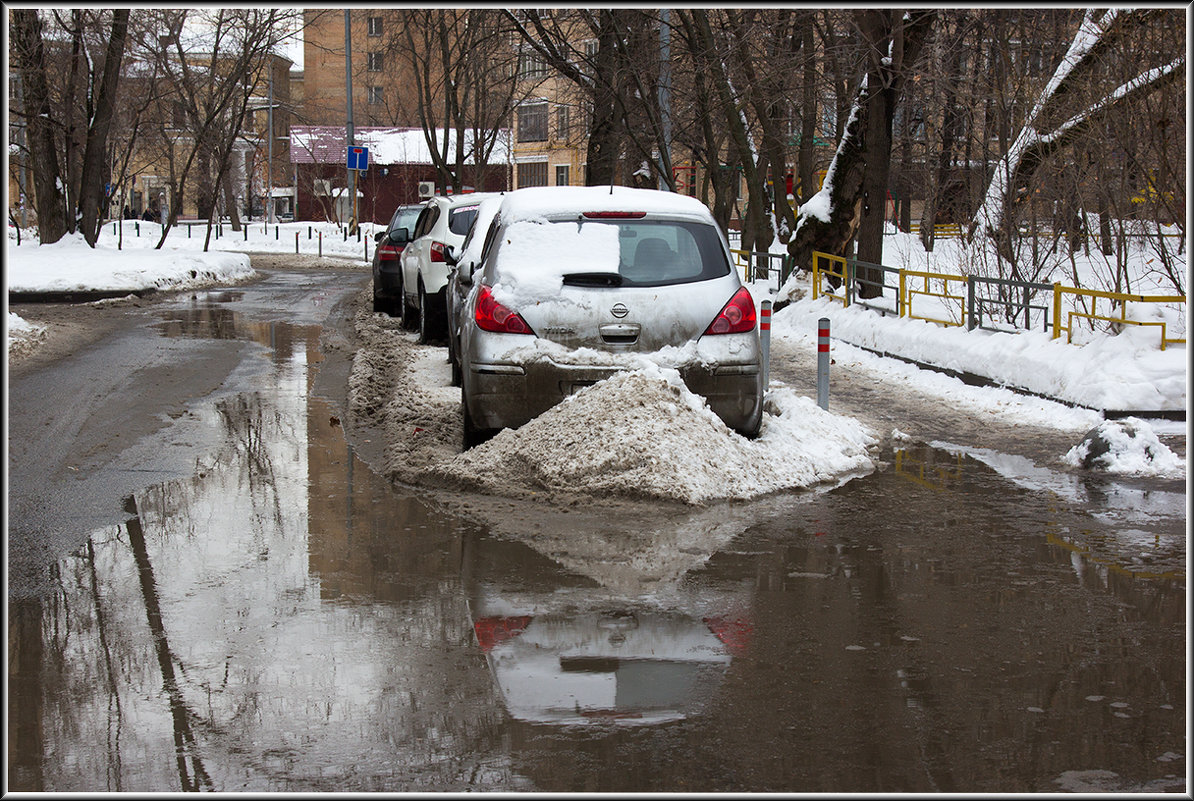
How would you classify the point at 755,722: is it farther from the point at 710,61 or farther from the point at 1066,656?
the point at 710,61

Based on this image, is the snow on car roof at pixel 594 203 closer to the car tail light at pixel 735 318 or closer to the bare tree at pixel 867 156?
the car tail light at pixel 735 318

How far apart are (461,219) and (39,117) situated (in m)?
16.6

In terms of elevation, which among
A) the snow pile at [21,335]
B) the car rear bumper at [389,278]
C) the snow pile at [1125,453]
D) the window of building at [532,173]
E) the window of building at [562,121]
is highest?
the window of building at [562,121]

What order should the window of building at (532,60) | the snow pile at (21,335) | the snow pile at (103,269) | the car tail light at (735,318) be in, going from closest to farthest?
the car tail light at (735,318) → the snow pile at (21,335) → the snow pile at (103,269) → the window of building at (532,60)

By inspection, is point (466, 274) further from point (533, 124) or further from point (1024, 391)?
point (533, 124)

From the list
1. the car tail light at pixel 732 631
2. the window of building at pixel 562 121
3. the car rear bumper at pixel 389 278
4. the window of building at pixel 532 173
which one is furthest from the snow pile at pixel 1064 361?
the window of building at pixel 532 173

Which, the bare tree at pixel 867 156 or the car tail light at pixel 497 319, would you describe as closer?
the car tail light at pixel 497 319

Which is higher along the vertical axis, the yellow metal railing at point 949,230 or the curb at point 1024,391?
the yellow metal railing at point 949,230

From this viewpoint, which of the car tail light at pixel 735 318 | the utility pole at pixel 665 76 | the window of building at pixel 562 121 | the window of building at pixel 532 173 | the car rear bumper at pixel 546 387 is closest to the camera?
the car rear bumper at pixel 546 387

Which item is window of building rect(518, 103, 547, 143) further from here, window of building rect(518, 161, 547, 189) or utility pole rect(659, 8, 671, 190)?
utility pole rect(659, 8, 671, 190)

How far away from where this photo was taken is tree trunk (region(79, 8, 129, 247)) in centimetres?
2748

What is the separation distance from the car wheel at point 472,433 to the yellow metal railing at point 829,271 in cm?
1198

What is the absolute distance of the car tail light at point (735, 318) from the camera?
8562mm

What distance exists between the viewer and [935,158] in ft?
104
